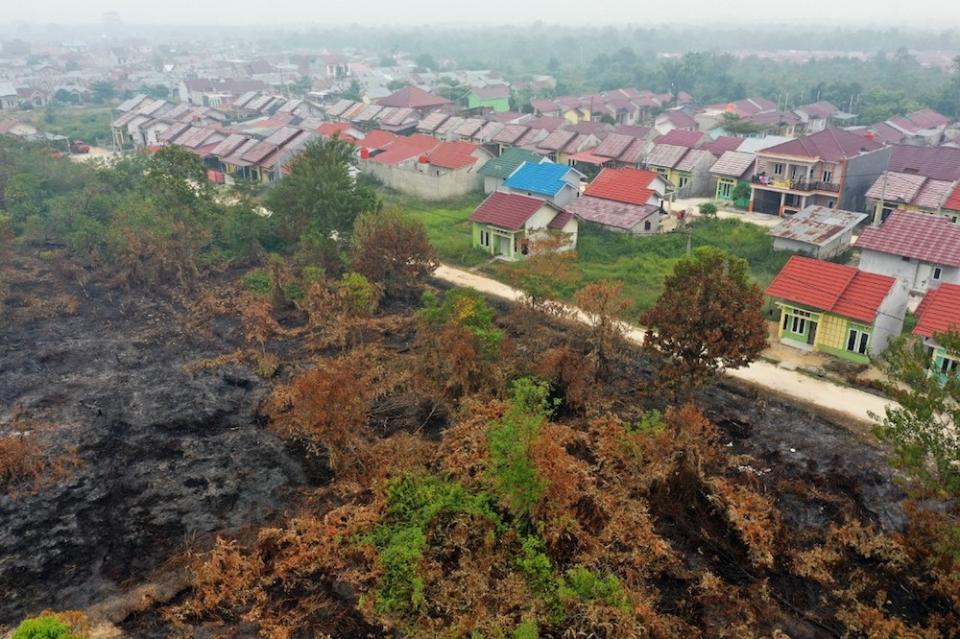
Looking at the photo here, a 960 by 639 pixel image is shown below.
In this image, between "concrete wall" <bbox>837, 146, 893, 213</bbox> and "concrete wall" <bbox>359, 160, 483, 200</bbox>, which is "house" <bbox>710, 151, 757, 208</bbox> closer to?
"concrete wall" <bbox>837, 146, 893, 213</bbox>

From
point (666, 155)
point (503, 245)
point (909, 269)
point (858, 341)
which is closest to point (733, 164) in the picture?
point (666, 155)

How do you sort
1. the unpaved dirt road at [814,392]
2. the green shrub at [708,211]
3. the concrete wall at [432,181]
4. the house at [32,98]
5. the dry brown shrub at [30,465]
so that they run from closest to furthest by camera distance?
1. the dry brown shrub at [30,465]
2. the unpaved dirt road at [814,392]
3. the green shrub at [708,211]
4. the concrete wall at [432,181]
5. the house at [32,98]

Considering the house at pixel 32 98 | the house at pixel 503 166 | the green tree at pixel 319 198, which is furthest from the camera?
the house at pixel 32 98

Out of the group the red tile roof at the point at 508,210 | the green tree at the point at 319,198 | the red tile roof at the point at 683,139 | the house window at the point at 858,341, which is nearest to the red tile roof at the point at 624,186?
the red tile roof at the point at 508,210

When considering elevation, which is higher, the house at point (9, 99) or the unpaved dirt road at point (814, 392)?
the house at point (9, 99)

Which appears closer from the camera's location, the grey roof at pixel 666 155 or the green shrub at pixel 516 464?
the green shrub at pixel 516 464

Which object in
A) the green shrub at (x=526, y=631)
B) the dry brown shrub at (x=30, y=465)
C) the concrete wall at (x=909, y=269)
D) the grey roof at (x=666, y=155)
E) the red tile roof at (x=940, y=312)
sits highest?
the grey roof at (x=666, y=155)

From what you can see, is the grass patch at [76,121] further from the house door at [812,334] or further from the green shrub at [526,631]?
the green shrub at [526,631]

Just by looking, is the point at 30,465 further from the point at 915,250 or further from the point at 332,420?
the point at 915,250
